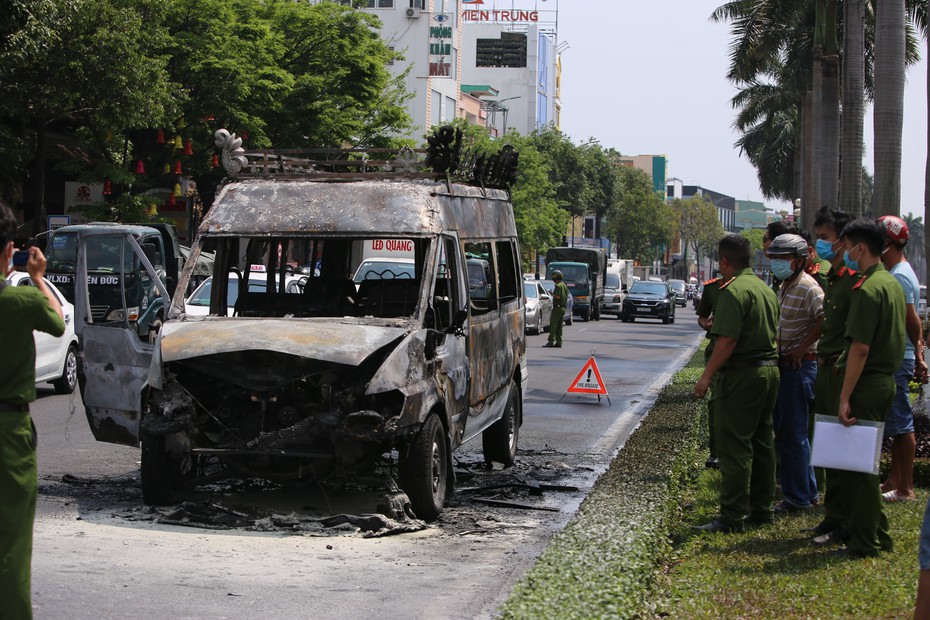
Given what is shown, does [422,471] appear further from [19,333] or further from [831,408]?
[19,333]

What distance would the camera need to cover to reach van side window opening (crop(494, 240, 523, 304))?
11.8 m

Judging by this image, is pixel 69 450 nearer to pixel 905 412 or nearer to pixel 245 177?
pixel 245 177

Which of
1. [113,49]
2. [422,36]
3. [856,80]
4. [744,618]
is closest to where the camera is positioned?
[744,618]

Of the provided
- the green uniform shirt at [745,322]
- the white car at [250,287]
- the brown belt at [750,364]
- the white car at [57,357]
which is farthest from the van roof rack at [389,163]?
the white car at [57,357]

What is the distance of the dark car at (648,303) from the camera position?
51.9 metres

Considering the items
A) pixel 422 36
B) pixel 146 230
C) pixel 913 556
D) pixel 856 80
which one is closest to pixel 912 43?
pixel 856 80

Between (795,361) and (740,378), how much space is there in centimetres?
91

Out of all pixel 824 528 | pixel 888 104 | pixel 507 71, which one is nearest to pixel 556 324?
pixel 888 104

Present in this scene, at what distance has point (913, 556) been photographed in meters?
7.22

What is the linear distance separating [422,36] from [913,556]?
219 ft

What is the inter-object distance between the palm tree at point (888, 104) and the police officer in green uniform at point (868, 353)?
457 inches

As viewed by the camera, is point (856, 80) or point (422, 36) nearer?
point (856, 80)

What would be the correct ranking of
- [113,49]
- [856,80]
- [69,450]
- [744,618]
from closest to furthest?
[744,618] → [69,450] → [856,80] → [113,49]

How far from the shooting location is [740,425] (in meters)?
7.89
